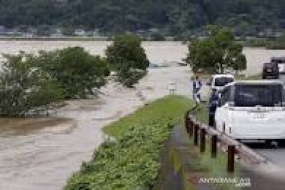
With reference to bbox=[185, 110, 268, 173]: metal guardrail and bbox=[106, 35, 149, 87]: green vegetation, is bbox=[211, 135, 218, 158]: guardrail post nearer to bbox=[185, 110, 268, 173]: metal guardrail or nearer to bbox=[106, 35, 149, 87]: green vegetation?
bbox=[185, 110, 268, 173]: metal guardrail

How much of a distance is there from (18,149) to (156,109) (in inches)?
430

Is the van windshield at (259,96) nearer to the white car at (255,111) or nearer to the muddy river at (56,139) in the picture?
the white car at (255,111)

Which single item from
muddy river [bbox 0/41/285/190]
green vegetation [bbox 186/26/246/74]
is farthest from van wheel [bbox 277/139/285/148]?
green vegetation [bbox 186/26/246/74]

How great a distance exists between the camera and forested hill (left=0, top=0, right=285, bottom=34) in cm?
17488

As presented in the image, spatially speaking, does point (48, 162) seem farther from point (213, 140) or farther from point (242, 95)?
point (213, 140)

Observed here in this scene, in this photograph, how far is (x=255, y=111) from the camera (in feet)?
58.1

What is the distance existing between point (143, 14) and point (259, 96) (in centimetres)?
15991

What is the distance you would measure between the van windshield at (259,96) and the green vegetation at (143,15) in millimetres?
153293

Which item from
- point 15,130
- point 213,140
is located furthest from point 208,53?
point 213,140

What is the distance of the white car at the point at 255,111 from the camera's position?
1766 cm

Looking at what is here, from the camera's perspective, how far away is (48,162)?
25688 mm

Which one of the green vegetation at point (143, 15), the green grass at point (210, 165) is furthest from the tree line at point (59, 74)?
the green vegetation at point (143, 15)

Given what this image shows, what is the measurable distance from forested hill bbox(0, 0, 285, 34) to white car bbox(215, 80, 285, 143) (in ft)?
502

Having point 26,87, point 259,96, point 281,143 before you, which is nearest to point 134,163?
point 259,96
